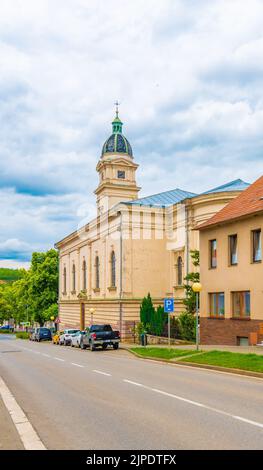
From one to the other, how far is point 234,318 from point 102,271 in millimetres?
28668

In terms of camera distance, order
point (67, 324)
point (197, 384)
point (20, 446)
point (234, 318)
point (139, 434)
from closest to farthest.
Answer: point (20, 446) < point (139, 434) < point (197, 384) < point (234, 318) < point (67, 324)


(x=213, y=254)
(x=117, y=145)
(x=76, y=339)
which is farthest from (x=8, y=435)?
(x=117, y=145)

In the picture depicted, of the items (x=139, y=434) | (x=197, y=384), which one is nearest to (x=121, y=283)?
(x=197, y=384)

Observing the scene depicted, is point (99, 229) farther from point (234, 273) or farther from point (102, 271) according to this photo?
point (234, 273)

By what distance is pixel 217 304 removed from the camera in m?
31.2

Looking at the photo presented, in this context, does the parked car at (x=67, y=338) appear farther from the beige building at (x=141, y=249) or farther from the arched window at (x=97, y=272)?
the arched window at (x=97, y=272)

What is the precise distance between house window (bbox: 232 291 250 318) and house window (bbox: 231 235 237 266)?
174 cm

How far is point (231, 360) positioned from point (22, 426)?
12.2m

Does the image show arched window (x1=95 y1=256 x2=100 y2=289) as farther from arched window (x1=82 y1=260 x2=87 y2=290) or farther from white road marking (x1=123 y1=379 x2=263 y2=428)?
white road marking (x1=123 y1=379 x2=263 y2=428)

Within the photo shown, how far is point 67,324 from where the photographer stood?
72562 mm

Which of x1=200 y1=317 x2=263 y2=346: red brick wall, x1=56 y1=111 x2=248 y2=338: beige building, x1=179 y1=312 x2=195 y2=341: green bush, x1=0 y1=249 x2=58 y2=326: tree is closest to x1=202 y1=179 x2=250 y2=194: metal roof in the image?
x1=56 y1=111 x2=248 y2=338: beige building

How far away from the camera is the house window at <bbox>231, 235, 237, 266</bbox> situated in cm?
2958

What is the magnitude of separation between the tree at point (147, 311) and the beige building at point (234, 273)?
45.4ft

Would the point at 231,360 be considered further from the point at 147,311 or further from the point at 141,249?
the point at 141,249
